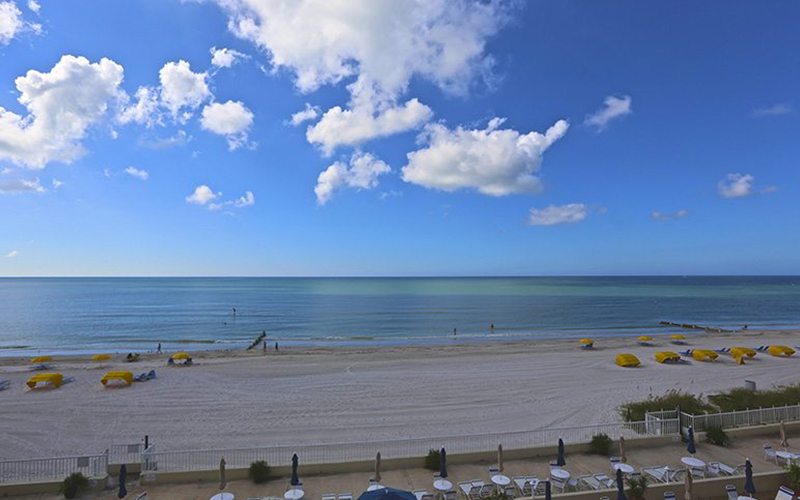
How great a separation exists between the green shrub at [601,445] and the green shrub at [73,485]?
1330 cm

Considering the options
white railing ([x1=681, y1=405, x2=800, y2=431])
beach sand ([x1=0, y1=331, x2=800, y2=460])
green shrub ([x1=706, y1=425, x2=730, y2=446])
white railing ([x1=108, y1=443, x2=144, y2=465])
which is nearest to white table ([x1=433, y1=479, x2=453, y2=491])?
beach sand ([x1=0, y1=331, x2=800, y2=460])

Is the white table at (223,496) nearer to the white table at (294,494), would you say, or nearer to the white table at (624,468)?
the white table at (294,494)

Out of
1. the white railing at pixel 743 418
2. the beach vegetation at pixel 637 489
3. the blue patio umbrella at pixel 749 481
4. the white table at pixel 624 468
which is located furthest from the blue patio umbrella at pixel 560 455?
the white railing at pixel 743 418

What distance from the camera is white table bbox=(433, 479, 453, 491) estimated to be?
10.4 m

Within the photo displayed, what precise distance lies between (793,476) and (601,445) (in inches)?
166

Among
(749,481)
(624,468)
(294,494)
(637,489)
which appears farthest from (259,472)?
(749,481)

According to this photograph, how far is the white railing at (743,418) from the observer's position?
1426 centimetres

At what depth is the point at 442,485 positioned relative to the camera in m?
10.5

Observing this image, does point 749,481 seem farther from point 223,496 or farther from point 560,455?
point 223,496

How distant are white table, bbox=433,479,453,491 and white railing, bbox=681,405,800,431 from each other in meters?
8.63

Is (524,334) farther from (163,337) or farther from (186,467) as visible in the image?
(186,467)

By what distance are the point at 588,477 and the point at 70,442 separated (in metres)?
17.2

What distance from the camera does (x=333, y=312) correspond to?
249ft

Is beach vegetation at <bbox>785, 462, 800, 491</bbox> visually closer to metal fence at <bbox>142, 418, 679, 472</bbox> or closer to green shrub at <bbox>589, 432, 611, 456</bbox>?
metal fence at <bbox>142, 418, 679, 472</bbox>
